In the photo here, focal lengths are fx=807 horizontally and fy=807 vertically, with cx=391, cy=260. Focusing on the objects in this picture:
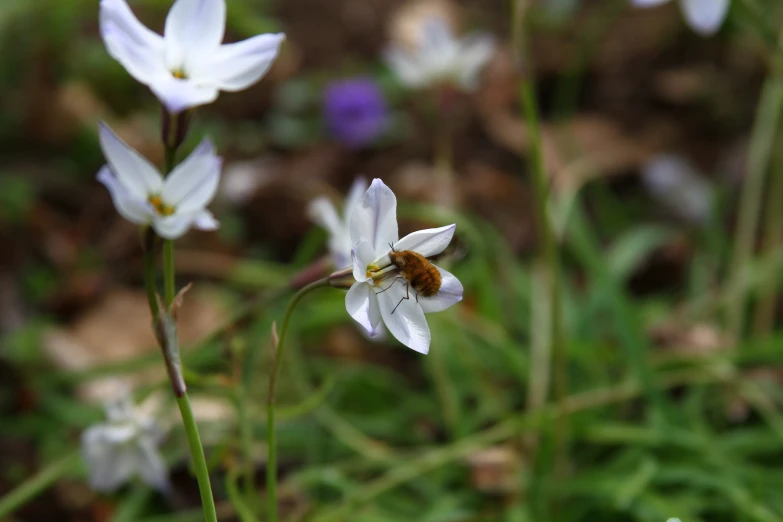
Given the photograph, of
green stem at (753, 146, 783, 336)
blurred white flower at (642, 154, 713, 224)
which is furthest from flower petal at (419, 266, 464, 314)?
blurred white flower at (642, 154, 713, 224)

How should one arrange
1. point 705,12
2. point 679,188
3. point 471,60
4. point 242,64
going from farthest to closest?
point 679,188 < point 471,60 < point 705,12 < point 242,64

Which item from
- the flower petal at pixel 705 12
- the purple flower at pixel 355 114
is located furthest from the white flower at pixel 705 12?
the purple flower at pixel 355 114

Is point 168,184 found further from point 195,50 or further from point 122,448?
point 122,448

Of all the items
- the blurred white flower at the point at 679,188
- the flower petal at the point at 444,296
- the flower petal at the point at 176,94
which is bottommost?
the flower petal at the point at 444,296

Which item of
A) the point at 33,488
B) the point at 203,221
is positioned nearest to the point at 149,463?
the point at 33,488

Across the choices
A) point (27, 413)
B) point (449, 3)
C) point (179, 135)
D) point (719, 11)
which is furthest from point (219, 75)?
point (449, 3)

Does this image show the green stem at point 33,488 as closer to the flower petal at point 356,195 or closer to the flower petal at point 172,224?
the flower petal at point 356,195
